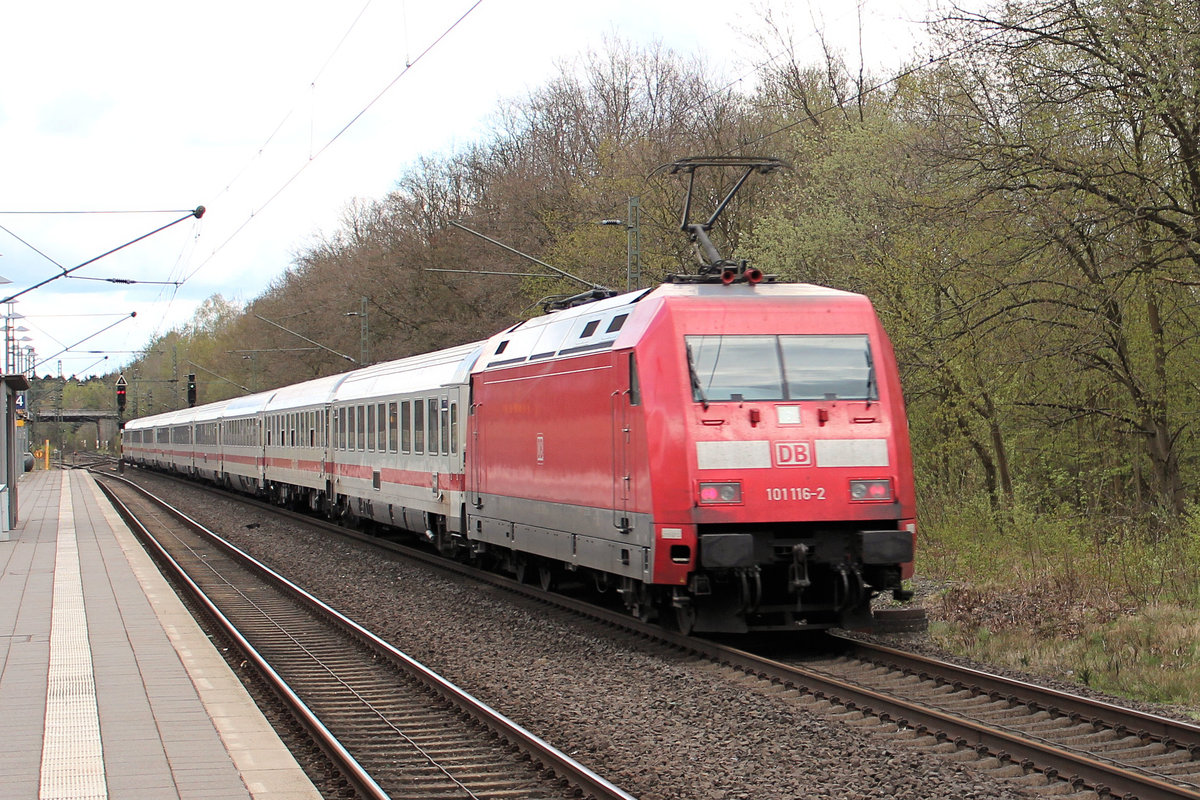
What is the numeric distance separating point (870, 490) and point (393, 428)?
42.2ft

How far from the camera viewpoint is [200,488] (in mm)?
50469

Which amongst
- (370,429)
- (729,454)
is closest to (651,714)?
(729,454)

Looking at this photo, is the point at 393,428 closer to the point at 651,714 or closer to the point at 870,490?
the point at 870,490

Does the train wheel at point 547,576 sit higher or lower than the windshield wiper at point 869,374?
lower

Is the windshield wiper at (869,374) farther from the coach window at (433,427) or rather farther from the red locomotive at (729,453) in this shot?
the coach window at (433,427)

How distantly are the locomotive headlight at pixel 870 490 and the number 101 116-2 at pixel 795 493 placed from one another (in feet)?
0.95

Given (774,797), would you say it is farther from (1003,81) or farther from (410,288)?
(410,288)

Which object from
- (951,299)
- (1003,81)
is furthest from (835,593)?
(951,299)

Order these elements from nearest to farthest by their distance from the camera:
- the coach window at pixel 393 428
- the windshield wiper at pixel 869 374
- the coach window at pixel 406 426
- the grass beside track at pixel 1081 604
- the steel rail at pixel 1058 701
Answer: the steel rail at pixel 1058 701
the grass beside track at pixel 1081 604
the windshield wiper at pixel 869 374
the coach window at pixel 406 426
the coach window at pixel 393 428

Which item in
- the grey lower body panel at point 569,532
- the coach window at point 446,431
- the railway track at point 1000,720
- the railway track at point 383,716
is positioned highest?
the coach window at point 446,431

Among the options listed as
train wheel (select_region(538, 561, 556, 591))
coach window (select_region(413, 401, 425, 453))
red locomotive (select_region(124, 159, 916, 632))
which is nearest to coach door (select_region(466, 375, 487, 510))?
train wheel (select_region(538, 561, 556, 591))

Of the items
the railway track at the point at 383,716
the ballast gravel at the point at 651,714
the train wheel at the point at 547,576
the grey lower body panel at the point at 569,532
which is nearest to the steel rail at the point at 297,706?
the railway track at the point at 383,716

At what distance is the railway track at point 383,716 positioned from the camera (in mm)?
7168

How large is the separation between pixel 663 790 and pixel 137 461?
78.3m
